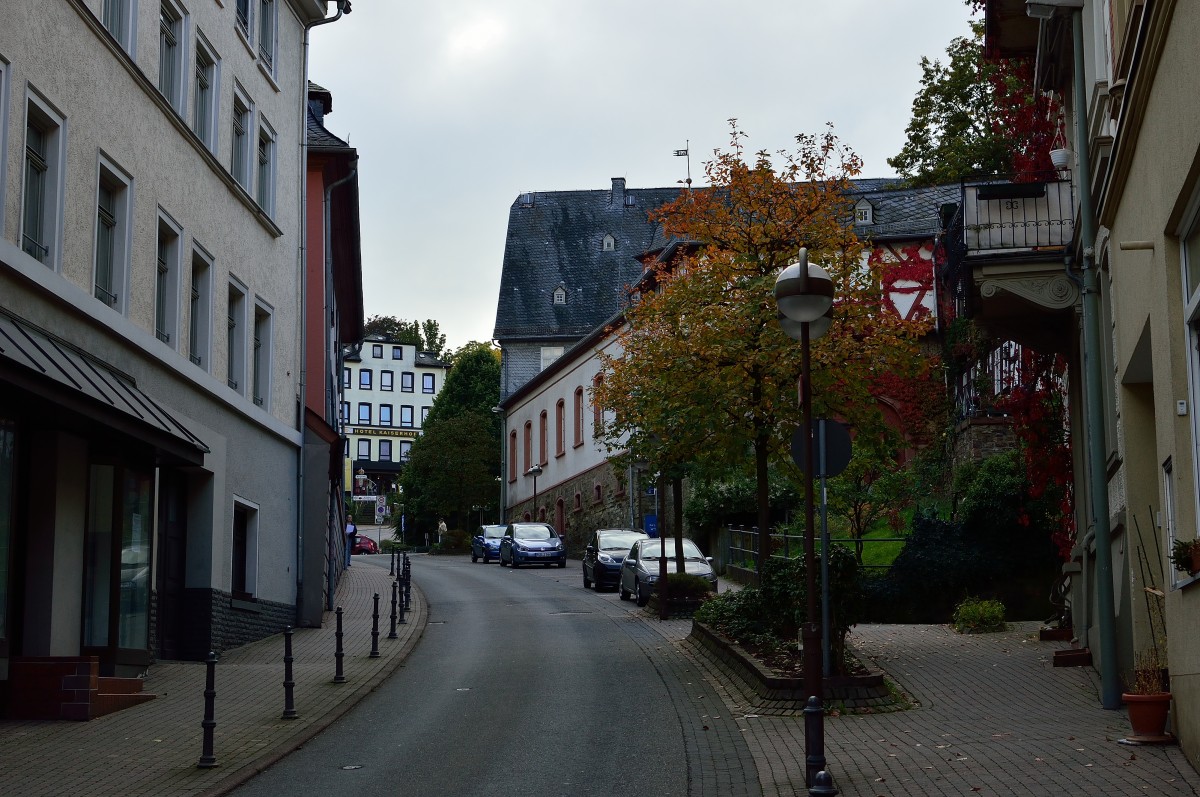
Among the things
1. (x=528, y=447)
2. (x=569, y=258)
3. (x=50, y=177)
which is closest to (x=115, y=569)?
(x=50, y=177)

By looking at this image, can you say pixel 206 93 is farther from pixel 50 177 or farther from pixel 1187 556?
pixel 1187 556

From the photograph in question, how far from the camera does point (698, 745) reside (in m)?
12.1

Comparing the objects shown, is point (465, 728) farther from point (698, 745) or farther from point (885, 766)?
point (885, 766)

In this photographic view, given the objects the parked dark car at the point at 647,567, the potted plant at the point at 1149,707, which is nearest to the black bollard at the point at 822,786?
the potted plant at the point at 1149,707

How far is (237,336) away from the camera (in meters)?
21.8

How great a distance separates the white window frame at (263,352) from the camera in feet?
75.9

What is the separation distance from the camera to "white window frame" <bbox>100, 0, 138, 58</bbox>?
1671cm

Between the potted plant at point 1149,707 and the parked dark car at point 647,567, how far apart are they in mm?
17878

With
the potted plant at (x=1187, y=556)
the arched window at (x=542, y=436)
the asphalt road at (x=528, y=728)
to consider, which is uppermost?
the arched window at (x=542, y=436)

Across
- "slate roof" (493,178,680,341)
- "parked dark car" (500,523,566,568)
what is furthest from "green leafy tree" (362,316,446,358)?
"parked dark car" (500,523,566,568)

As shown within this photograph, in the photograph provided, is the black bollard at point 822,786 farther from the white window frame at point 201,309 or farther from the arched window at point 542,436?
the arched window at point 542,436

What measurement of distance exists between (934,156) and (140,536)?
1090 inches

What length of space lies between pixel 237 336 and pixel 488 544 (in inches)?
1160

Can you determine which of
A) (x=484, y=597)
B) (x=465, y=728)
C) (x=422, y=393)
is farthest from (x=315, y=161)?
(x=422, y=393)
